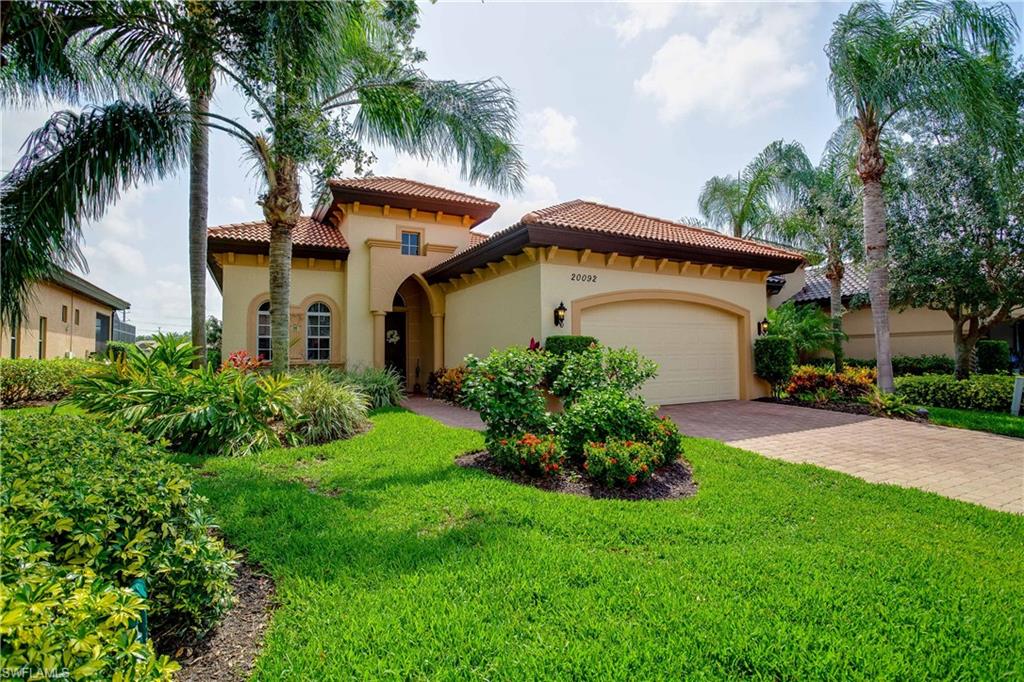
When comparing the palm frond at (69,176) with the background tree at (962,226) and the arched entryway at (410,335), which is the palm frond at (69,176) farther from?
the background tree at (962,226)

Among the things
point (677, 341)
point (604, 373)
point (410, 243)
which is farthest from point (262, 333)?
point (677, 341)

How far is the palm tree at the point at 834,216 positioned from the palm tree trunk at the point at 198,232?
1774 centimetres

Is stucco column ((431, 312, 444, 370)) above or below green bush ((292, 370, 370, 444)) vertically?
above

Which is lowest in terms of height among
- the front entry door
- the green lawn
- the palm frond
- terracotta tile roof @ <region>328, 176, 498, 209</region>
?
the green lawn

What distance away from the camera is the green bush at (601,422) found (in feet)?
20.6

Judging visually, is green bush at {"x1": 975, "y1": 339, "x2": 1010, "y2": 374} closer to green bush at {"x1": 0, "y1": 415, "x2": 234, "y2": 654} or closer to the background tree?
the background tree

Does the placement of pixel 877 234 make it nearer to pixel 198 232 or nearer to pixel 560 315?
pixel 560 315

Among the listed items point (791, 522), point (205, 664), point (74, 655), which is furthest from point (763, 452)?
point (74, 655)

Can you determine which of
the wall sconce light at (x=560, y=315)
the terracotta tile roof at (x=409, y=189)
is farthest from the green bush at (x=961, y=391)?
the terracotta tile roof at (x=409, y=189)

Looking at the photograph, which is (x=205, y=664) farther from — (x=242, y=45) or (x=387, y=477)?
(x=242, y=45)

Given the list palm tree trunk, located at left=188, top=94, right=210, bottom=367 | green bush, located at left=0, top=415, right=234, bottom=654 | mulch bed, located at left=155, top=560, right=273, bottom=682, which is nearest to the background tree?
mulch bed, located at left=155, top=560, right=273, bottom=682

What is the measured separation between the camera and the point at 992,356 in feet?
49.1

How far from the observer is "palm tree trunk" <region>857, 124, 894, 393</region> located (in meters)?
11.3

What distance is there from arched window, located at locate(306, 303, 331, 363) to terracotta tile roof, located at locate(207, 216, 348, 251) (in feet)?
6.88
